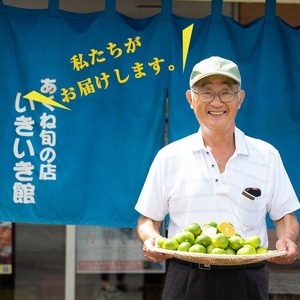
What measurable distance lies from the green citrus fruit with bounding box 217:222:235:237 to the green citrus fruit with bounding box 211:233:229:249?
3.0 inches

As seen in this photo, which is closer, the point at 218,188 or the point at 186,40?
the point at 218,188

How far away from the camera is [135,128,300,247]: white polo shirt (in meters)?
4.45

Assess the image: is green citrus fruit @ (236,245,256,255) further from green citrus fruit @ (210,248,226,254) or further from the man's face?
the man's face

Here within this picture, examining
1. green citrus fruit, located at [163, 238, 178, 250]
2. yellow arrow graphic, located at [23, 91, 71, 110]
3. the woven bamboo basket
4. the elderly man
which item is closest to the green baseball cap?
the elderly man

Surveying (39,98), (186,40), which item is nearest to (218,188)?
(186,40)

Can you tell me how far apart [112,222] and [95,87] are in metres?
1.06

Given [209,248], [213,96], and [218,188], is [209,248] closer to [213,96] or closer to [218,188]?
[218,188]

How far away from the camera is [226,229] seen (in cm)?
424

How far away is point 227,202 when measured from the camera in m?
4.45

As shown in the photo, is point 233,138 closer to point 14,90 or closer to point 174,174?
point 174,174

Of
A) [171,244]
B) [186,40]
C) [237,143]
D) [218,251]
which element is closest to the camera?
[218,251]

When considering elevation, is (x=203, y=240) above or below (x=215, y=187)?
below

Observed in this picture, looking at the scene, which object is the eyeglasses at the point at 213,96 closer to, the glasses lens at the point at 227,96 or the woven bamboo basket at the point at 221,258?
the glasses lens at the point at 227,96

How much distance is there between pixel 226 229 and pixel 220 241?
14cm
